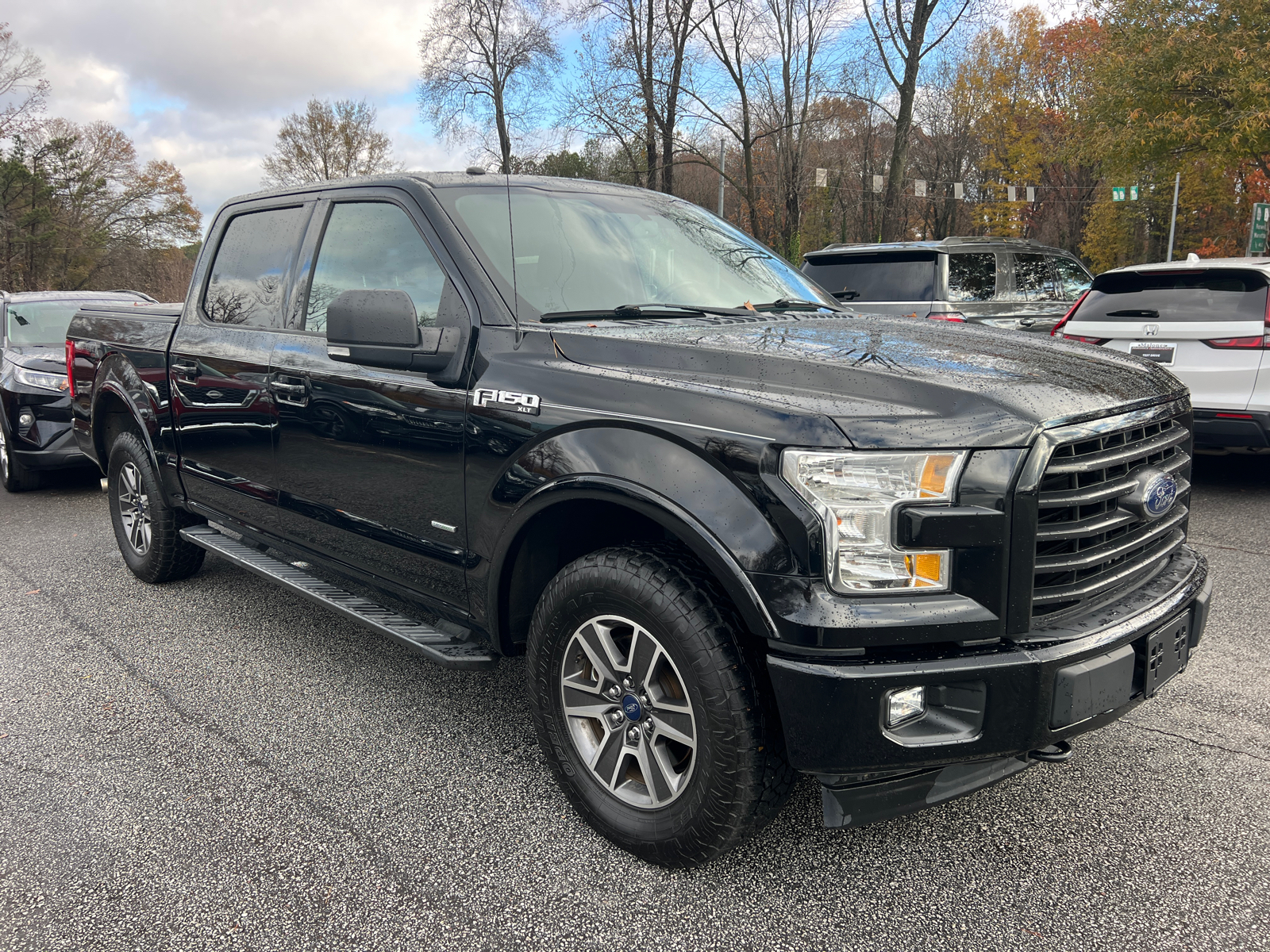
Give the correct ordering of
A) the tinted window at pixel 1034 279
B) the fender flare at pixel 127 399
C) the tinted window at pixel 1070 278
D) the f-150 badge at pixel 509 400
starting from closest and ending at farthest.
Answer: the f-150 badge at pixel 509 400
the fender flare at pixel 127 399
the tinted window at pixel 1034 279
the tinted window at pixel 1070 278

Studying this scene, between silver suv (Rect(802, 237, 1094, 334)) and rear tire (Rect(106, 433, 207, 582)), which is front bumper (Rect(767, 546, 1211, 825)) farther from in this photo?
silver suv (Rect(802, 237, 1094, 334))

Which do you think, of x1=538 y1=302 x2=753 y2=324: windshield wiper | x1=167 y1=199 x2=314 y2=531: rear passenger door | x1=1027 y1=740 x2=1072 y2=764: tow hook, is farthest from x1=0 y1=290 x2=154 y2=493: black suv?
x1=1027 y1=740 x2=1072 y2=764: tow hook

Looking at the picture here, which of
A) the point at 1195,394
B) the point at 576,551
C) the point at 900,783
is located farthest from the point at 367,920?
the point at 1195,394

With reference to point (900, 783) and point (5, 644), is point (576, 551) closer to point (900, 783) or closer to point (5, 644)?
point (900, 783)

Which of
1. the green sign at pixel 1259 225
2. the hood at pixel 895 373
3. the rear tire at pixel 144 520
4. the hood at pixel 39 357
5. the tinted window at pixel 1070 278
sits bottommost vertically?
the rear tire at pixel 144 520

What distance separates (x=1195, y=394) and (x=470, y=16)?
28.1 metres

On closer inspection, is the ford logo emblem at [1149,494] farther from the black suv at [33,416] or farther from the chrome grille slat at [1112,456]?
the black suv at [33,416]

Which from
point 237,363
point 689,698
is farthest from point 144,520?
point 689,698

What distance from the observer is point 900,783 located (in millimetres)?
2133

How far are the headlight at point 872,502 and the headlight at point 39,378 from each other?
26.1ft

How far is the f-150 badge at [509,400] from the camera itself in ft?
8.47

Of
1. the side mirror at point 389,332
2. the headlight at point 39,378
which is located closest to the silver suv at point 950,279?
the side mirror at point 389,332

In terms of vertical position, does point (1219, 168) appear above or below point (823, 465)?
above

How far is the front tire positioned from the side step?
331 millimetres
